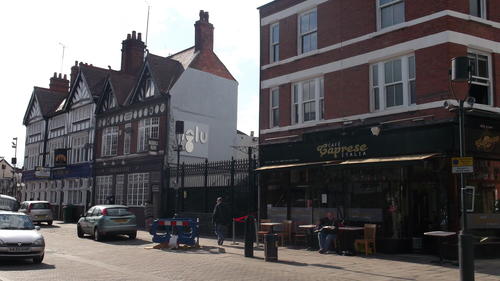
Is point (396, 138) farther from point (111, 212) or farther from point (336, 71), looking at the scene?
point (111, 212)

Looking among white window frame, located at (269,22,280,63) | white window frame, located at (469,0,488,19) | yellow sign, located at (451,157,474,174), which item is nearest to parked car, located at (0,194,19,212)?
white window frame, located at (269,22,280,63)

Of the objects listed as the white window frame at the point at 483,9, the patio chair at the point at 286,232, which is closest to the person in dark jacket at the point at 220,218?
the patio chair at the point at 286,232

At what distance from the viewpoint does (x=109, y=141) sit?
36.4m

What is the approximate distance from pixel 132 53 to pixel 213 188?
64.6 feet

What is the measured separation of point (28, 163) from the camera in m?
51.2

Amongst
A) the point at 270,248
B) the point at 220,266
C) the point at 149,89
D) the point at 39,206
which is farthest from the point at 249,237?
the point at 39,206

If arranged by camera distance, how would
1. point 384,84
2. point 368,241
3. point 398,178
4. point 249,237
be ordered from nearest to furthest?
point 249,237 → point 368,241 → point 398,178 → point 384,84

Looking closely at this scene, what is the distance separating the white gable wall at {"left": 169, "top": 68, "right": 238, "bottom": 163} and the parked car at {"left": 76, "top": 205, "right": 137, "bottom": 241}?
891 cm

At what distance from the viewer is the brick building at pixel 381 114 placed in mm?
14805

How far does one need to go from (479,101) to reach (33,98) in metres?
45.9

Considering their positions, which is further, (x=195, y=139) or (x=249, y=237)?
(x=195, y=139)

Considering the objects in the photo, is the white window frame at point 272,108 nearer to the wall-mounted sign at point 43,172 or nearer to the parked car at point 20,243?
the parked car at point 20,243

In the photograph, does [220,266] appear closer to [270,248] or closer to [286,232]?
[270,248]

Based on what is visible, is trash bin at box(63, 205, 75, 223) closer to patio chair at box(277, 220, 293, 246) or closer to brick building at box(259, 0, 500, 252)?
brick building at box(259, 0, 500, 252)
